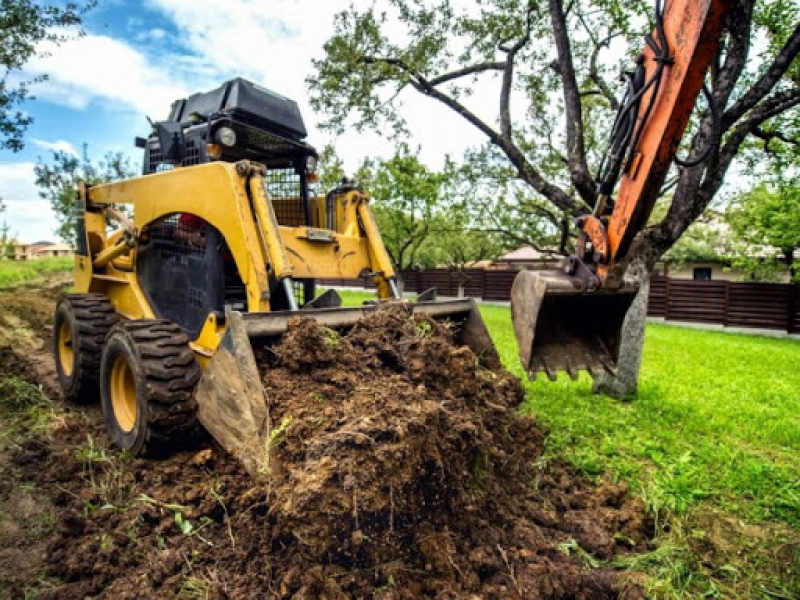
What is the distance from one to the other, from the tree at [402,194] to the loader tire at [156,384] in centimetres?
1207

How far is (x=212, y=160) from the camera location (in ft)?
13.9

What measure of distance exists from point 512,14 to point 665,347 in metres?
7.90

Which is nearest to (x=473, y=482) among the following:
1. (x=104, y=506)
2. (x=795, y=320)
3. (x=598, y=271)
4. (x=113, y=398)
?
(x=598, y=271)

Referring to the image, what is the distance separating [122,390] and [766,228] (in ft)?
60.0

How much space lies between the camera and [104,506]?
3.12 meters

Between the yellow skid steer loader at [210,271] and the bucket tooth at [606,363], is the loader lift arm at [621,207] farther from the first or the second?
the yellow skid steer loader at [210,271]

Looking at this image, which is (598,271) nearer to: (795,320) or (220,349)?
(220,349)

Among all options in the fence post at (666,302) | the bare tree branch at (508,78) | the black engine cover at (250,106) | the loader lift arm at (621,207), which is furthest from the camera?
the fence post at (666,302)

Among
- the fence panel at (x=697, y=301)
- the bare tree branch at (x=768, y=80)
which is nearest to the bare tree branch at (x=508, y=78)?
the bare tree branch at (x=768, y=80)

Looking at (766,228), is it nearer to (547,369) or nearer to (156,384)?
(547,369)

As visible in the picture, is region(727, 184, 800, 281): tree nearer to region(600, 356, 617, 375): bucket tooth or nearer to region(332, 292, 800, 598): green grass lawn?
region(332, 292, 800, 598): green grass lawn

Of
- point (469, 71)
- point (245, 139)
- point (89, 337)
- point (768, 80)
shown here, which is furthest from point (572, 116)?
point (89, 337)

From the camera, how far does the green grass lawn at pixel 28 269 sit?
58.4 feet

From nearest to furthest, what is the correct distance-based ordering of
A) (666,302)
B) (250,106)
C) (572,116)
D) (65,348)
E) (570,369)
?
(570,369) < (250,106) < (65,348) < (572,116) < (666,302)
